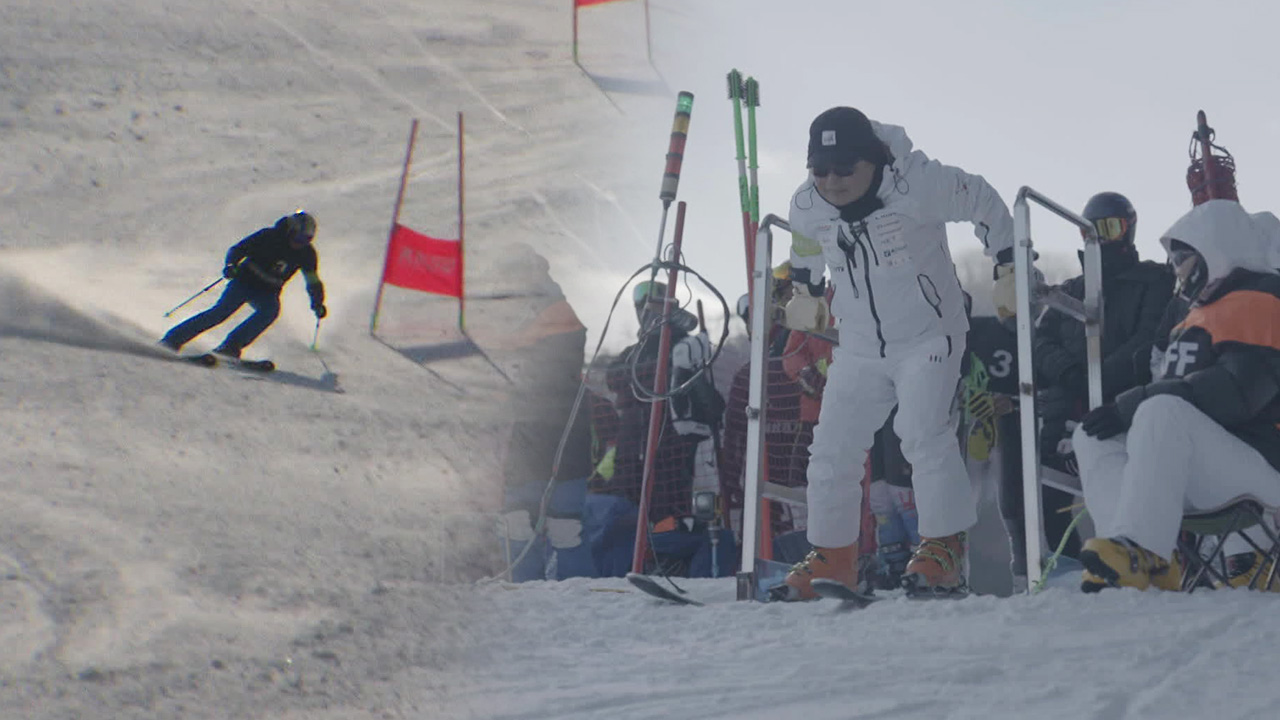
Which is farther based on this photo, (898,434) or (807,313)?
(807,313)

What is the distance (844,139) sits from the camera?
3.91 metres

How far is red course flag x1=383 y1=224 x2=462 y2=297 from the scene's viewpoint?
8898 mm

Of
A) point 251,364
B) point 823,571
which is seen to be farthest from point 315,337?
point 823,571

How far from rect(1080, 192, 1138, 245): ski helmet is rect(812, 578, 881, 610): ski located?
2187mm

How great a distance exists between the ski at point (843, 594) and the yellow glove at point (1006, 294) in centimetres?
102

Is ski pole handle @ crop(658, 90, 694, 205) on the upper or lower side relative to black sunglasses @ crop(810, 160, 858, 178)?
upper

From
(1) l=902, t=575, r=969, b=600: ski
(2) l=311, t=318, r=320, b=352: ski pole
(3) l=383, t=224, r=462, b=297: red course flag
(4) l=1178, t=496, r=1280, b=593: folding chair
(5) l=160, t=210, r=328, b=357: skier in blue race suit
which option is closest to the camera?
(4) l=1178, t=496, r=1280, b=593: folding chair

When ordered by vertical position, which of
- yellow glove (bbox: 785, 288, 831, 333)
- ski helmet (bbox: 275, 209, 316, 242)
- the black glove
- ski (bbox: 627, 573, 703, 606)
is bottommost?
ski (bbox: 627, 573, 703, 606)

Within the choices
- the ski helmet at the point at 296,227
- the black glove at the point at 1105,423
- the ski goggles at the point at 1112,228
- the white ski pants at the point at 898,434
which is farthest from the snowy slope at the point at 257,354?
the ski goggles at the point at 1112,228

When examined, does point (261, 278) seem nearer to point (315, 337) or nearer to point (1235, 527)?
point (315, 337)

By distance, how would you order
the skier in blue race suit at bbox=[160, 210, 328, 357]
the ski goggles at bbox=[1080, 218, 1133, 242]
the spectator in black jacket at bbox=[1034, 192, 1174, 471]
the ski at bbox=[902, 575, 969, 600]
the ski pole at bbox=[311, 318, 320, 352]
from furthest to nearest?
the ski pole at bbox=[311, 318, 320, 352], the skier in blue race suit at bbox=[160, 210, 328, 357], the ski goggles at bbox=[1080, 218, 1133, 242], the spectator in black jacket at bbox=[1034, 192, 1174, 471], the ski at bbox=[902, 575, 969, 600]

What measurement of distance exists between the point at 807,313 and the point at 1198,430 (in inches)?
50.9

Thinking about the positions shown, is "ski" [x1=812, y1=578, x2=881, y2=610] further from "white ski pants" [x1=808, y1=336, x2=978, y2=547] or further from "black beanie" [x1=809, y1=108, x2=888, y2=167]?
"black beanie" [x1=809, y1=108, x2=888, y2=167]

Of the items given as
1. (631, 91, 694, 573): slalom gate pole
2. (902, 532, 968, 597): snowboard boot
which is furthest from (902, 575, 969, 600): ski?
(631, 91, 694, 573): slalom gate pole
